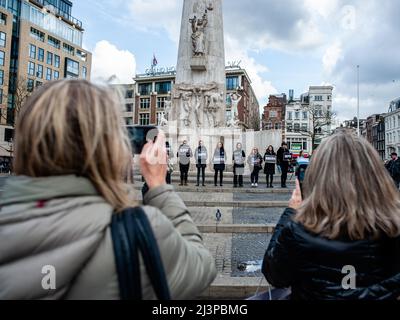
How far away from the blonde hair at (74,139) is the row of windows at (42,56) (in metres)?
70.0

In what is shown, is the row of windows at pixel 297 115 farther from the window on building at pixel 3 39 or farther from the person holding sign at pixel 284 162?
the person holding sign at pixel 284 162

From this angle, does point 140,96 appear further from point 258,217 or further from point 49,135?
point 49,135

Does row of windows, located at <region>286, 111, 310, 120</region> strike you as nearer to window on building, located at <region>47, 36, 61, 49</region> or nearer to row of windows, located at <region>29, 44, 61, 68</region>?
row of windows, located at <region>29, 44, 61, 68</region>

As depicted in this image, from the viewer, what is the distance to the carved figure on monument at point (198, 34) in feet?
68.0

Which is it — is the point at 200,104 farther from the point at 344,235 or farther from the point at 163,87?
the point at 163,87

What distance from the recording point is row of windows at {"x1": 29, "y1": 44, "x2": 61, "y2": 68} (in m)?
62.4

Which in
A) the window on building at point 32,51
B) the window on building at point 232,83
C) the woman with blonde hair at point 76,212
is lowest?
the woman with blonde hair at point 76,212

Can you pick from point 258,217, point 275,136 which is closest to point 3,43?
point 275,136

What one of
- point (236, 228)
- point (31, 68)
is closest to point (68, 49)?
point (31, 68)

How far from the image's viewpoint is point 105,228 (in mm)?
1135

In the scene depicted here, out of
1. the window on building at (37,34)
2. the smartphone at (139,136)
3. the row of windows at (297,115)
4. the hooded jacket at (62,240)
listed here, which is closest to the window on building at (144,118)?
the window on building at (37,34)

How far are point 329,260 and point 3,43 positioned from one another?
67.2 m

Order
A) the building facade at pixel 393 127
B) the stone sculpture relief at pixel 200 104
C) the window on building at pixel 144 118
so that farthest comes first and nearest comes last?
the window on building at pixel 144 118, the building facade at pixel 393 127, the stone sculpture relief at pixel 200 104
